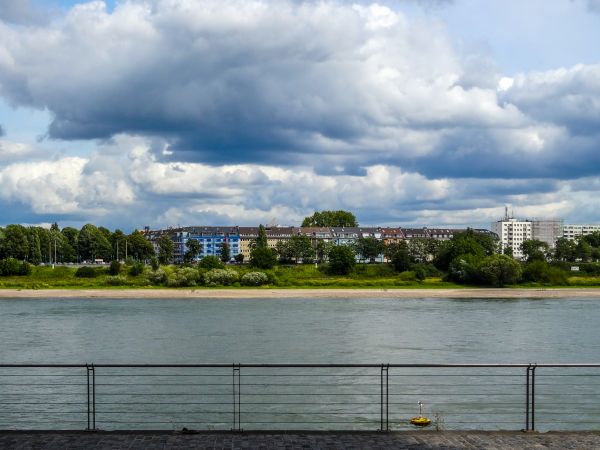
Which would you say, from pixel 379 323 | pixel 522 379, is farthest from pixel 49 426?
pixel 379 323

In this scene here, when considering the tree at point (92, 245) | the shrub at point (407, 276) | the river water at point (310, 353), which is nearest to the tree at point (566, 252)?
the shrub at point (407, 276)

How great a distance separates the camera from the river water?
A: 64.7 feet

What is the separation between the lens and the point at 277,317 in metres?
54.9

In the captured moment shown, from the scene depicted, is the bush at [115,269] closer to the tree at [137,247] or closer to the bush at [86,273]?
the bush at [86,273]

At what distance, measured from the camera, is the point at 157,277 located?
92.7 m

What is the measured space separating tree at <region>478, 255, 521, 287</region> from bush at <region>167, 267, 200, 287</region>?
116 ft

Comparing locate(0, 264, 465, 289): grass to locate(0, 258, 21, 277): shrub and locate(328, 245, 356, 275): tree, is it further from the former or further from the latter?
locate(0, 258, 21, 277): shrub

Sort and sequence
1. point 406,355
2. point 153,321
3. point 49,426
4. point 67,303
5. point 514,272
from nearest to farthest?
point 49,426
point 406,355
point 153,321
point 67,303
point 514,272

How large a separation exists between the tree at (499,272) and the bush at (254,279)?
88.6ft

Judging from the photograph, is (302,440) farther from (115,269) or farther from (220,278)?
(115,269)

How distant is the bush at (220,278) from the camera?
92.3m

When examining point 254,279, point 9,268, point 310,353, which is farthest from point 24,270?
point 310,353

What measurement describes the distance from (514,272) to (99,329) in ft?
200

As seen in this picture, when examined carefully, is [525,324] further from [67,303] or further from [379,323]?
[67,303]
